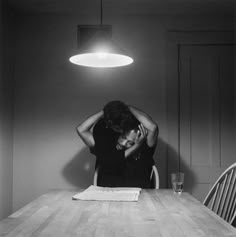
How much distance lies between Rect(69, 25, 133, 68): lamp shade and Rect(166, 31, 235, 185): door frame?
850mm

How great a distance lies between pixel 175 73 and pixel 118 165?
125 centimetres

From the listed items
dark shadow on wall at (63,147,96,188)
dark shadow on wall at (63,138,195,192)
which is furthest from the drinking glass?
dark shadow on wall at (63,147,96,188)

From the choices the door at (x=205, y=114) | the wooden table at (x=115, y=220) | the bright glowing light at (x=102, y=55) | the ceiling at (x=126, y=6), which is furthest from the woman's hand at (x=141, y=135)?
the ceiling at (x=126, y=6)

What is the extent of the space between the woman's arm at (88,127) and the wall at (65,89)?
54 centimetres

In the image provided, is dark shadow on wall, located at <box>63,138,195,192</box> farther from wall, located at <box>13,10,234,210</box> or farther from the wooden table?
the wooden table

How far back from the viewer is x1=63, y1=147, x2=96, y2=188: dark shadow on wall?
361 centimetres

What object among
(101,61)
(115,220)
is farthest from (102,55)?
(115,220)

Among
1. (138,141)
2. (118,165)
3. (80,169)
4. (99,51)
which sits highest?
(99,51)

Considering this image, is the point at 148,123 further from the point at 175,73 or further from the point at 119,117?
the point at 175,73

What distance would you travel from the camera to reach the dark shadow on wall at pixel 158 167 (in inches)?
141

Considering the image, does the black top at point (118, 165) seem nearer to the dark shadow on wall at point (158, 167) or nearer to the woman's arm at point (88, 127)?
the woman's arm at point (88, 127)

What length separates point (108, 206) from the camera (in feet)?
5.65

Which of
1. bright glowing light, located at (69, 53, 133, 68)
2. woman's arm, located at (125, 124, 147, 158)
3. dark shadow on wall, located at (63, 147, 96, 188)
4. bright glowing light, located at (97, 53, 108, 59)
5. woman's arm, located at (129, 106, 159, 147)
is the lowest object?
dark shadow on wall, located at (63, 147, 96, 188)

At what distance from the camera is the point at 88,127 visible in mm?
3043
